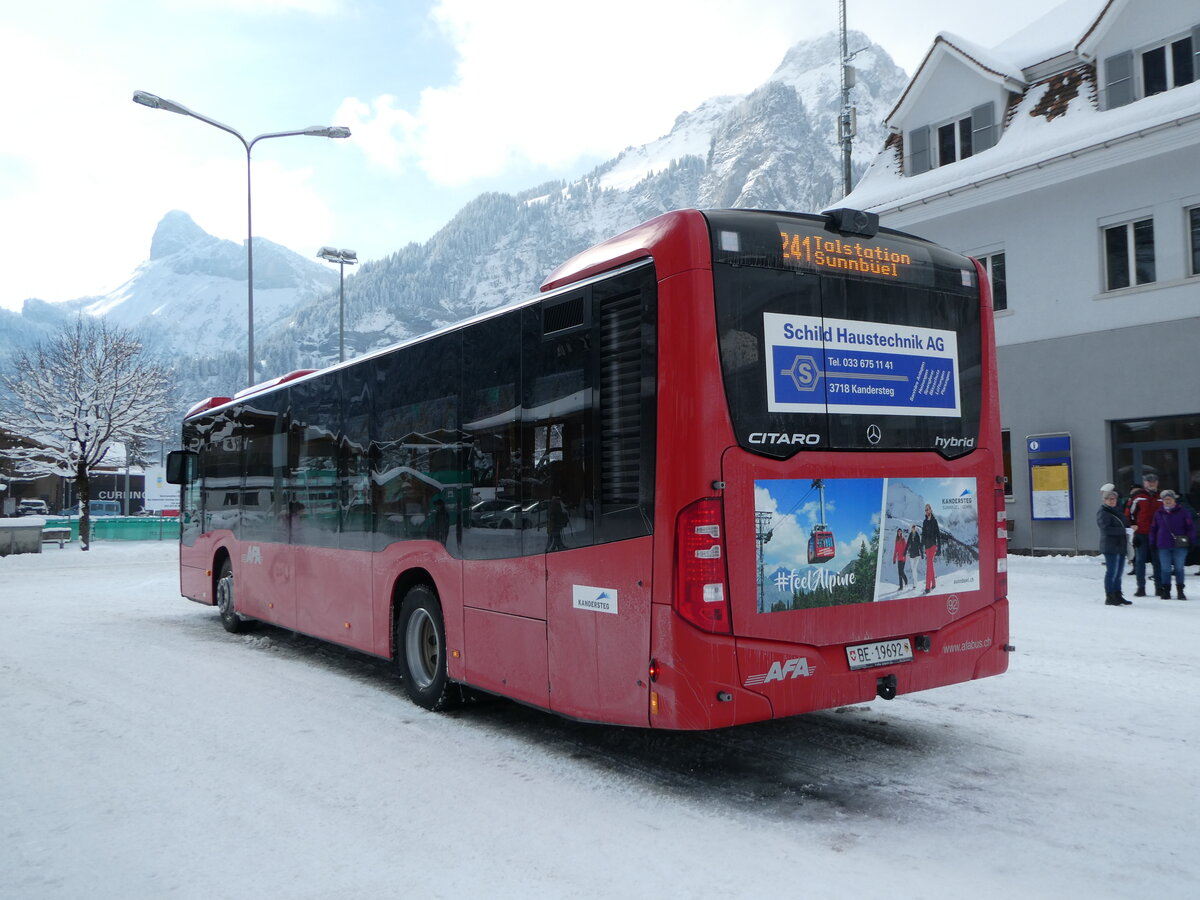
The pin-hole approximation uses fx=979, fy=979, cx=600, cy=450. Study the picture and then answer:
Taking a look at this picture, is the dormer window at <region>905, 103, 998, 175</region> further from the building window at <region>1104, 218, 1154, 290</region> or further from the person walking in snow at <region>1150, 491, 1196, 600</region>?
the person walking in snow at <region>1150, 491, 1196, 600</region>

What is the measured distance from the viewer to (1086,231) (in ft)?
65.0

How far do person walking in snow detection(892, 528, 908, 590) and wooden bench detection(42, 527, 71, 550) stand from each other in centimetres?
3300

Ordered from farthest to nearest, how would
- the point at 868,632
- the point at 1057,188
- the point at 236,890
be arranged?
1. the point at 1057,188
2. the point at 868,632
3. the point at 236,890

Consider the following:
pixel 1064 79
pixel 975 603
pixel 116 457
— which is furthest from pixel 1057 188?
pixel 116 457

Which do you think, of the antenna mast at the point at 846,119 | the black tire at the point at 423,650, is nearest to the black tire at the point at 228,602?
the black tire at the point at 423,650

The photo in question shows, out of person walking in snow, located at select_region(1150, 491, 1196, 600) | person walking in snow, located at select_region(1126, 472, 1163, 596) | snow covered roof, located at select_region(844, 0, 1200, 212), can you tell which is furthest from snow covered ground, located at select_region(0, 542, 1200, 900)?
snow covered roof, located at select_region(844, 0, 1200, 212)

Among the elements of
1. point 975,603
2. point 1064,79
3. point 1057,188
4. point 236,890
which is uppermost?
point 1064,79

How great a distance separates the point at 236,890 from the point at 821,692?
294 centimetres

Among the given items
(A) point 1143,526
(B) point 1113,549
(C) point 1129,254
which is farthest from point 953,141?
(B) point 1113,549

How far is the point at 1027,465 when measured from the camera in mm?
20734

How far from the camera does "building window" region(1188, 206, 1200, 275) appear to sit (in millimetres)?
18172

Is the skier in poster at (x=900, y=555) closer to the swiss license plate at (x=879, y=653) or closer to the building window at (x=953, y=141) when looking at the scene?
the swiss license plate at (x=879, y=653)

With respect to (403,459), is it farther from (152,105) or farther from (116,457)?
(116,457)

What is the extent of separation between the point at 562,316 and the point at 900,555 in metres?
2.38
